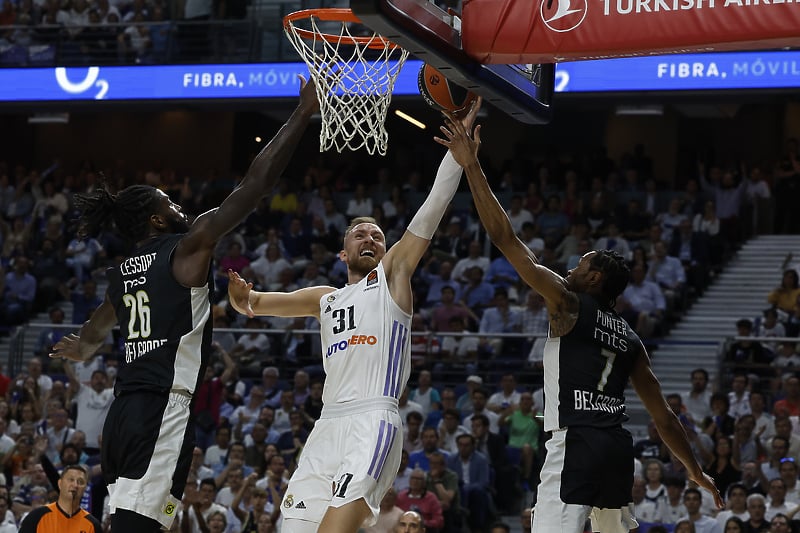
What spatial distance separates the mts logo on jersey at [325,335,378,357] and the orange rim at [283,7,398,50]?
69.6 inches

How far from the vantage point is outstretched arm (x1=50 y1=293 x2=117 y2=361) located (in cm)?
617

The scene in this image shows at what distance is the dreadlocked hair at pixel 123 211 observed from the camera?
5953 mm

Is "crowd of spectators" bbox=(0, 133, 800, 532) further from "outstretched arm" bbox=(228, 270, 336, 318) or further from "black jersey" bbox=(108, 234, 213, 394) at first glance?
"black jersey" bbox=(108, 234, 213, 394)

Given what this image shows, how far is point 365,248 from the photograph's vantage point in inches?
260

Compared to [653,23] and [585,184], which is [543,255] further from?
[653,23]

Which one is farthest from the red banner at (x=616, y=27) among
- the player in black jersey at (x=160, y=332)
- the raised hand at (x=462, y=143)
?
the player in black jersey at (x=160, y=332)

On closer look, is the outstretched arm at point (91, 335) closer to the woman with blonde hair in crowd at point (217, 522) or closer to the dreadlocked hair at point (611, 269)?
the dreadlocked hair at point (611, 269)

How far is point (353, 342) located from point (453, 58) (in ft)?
5.27

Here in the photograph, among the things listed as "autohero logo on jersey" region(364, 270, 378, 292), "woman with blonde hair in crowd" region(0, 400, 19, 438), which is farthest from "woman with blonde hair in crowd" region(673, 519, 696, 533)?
"woman with blonde hair in crowd" region(0, 400, 19, 438)

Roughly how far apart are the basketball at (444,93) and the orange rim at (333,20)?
31 cm

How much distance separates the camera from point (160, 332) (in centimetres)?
574

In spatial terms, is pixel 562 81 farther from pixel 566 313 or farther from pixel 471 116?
pixel 566 313

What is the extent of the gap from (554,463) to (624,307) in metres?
9.28

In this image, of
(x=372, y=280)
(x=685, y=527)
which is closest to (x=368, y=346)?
(x=372, y=280)
